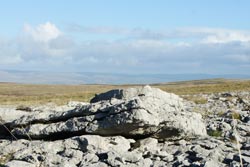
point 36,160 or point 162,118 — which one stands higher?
point 162,118

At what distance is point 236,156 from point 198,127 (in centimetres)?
428

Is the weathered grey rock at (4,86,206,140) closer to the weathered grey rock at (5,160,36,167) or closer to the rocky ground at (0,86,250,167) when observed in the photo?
the rocky ground at (0,86,250,167)

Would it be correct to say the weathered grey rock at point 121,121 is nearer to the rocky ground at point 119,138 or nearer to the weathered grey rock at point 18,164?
the rocky ground at point 119,138

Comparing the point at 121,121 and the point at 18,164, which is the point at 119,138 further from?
the point at 18,164

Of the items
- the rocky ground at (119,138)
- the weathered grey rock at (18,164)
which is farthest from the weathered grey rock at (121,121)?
the weathered grey rock at (18,164)

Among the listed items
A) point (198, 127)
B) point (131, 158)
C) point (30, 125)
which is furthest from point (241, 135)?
point (30, 125)

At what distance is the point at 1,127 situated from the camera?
21297 millimetres

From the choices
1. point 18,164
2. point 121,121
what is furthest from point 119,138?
point 18,164

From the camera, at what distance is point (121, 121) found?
18000mm

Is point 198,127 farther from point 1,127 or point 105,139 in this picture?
point 1,127

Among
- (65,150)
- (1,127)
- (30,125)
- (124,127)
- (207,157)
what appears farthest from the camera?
(1,127)

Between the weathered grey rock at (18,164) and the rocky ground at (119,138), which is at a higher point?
the rocky ground at (119,138)

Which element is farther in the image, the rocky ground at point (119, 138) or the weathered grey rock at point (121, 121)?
the weathered grey rock at point (121, 121)

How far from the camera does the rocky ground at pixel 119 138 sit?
52.3 ft
